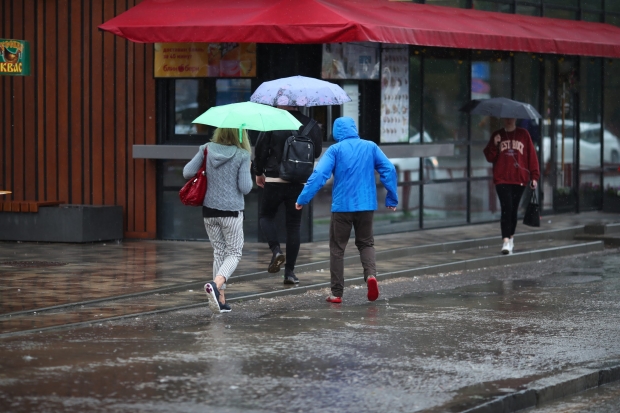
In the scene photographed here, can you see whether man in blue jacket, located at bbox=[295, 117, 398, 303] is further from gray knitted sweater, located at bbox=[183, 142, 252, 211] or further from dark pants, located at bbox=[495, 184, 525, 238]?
dark pants, located at bbox=[495, 184, 525, 238]

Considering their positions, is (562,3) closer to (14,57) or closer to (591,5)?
(591,5)

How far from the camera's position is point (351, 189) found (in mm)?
10836

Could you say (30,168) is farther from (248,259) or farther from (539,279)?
(539,279)

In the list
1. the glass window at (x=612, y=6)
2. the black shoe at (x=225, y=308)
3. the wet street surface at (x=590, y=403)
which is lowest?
the wet street surface at (x=590, y=403)

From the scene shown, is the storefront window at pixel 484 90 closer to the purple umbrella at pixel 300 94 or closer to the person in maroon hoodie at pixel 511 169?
the person in maroon hoodie at pixel 511 169

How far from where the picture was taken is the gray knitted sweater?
10.2 metres

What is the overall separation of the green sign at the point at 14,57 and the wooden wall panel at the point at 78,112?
3120 mm

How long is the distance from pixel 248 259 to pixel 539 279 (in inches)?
127

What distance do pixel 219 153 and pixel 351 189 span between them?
53.2 inches

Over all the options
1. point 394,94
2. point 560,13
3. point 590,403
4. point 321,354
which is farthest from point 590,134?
point 590,403

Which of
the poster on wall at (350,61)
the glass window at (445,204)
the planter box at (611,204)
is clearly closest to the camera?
the poster on wall at (350,61)

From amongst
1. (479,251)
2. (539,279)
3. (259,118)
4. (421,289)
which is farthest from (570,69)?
(259,118)

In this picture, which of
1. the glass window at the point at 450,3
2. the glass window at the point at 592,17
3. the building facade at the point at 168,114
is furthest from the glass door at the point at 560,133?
the glass window at the point at 450,3

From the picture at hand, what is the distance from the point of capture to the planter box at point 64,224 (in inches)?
599
